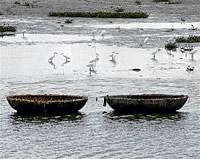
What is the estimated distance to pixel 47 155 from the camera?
100 feet

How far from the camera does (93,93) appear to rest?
4512cm

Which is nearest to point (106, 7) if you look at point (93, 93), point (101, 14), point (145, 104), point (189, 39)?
point (101, 14)

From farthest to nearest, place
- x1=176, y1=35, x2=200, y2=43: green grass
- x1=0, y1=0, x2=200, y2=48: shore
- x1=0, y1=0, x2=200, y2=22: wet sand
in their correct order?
x1=0, y1=0, x2=200, y2=22: wet sand, x1=0, y1=0, x2=200, y2=48: shore, x1=176, y1=35, x2=200, y2=43: green grass

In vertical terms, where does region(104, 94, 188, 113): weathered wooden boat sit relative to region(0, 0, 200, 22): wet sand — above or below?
below

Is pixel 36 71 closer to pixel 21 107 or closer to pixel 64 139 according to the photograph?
pixel 21 107

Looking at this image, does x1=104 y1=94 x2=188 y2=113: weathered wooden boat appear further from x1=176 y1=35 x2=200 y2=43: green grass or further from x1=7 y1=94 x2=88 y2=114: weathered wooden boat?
x1=176 y1=35 x2=200 y2=43: green grass

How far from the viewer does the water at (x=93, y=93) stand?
31.8m

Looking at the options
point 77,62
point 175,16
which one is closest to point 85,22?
point 175,16

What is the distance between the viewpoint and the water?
104ft

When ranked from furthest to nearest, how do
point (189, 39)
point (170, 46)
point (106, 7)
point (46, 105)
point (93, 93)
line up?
point (106, 7) → point (189, 39) → point (170, 46) → point (93, 93) → point (46, 105)

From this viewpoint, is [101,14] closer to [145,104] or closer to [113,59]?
[113,59]

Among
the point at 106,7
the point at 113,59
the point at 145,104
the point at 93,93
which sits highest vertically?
Result: the point at 106,7

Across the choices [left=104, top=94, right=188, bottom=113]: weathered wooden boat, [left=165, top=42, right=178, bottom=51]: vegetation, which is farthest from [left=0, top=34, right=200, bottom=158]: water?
[left=165, top=42, right=178, bottom=51]: vegetation

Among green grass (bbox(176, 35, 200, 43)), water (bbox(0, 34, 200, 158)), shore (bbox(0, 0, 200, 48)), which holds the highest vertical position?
shore (bbox(0, 0, 200, 48))
